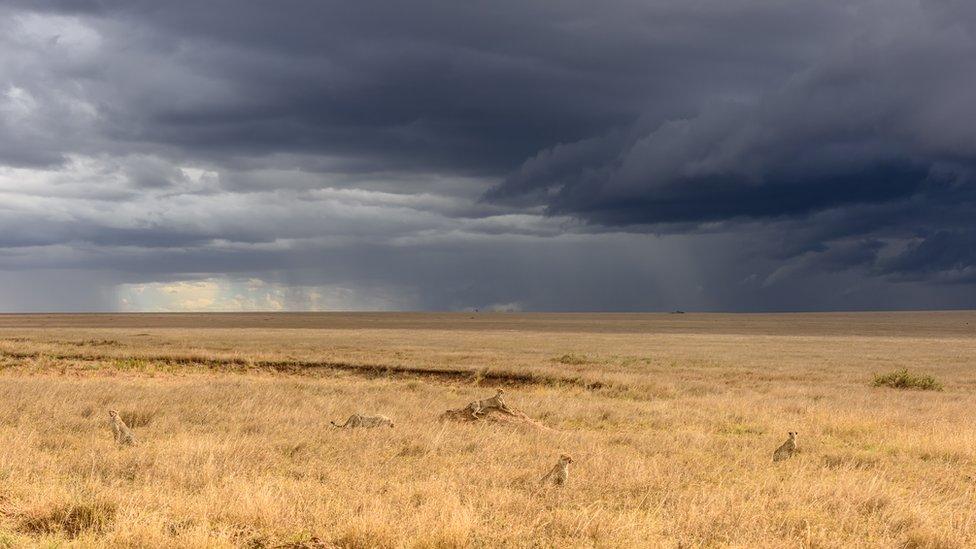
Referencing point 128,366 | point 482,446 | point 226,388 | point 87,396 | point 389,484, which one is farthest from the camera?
point 128,366

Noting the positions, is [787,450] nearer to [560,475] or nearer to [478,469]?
[560,475]

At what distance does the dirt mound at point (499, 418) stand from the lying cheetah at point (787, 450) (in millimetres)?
5107

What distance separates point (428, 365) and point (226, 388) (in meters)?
12.9

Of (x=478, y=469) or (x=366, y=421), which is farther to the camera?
(x=366, y=421)

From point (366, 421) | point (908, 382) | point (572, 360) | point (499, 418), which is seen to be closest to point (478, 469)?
point (366, 421)

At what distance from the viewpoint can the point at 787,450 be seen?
45.8 ft

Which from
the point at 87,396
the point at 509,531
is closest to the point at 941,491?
the point at 509,531

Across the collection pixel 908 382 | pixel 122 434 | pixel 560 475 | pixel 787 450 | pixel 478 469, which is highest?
pixel 122 434

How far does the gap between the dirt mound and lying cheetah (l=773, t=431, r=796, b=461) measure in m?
5.11

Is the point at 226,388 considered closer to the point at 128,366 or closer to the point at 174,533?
the point at 128,366

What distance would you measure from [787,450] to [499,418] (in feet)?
21.0

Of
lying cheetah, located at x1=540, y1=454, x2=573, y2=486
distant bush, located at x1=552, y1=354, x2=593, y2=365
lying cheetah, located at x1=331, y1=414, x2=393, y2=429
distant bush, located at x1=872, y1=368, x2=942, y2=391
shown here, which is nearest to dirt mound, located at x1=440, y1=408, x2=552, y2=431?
lying cheetah, located at x1=331, y1=414, x2=393, y2=429

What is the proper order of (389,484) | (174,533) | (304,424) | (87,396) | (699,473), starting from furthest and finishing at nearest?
(87,396)
(304,424)
(699,473)
(389,484)
(174,533)

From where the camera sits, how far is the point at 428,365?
35281mm
